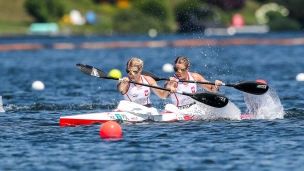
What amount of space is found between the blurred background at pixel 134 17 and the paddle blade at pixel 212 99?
226ft

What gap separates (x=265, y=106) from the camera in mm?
20516

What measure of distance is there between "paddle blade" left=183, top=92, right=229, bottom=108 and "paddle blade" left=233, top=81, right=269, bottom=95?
4.28 feet

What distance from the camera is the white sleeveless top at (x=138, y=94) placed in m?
19.6

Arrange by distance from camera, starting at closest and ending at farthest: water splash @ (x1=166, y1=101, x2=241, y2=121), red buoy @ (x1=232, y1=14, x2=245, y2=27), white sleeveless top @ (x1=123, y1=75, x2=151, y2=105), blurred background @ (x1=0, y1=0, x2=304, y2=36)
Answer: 1. white sleeveless top @ (x1=123, y1=75, x2=151, y2=105)
2. water splash @ (x1=166, y1=101, x2=241, y2=121)
3. blurred background @ (x1=0, y1=0, x2=304, y2=36)
4. red buoy @ (x1=232, y1=14, x2=245, y2=27)

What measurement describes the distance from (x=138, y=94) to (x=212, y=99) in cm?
182

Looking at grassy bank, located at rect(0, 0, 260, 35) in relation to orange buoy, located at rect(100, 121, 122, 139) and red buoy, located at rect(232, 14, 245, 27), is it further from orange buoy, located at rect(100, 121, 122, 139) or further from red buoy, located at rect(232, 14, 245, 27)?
orange buoy, located at rect(100, 121, 122, 139)

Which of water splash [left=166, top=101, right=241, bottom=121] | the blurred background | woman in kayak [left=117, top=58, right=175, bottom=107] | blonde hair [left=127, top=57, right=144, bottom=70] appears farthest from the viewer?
the blurred background

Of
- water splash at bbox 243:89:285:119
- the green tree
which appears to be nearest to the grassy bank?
the green tree

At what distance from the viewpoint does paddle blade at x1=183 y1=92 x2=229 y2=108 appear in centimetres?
1922

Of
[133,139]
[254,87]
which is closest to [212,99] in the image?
[254,87]

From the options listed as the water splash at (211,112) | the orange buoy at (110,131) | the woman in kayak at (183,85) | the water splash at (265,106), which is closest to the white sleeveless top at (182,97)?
the woman in kayak at (183,85)

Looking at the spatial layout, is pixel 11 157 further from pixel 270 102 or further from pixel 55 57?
A: pixel 55 57

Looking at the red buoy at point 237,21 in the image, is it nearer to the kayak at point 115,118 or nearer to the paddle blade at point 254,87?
the paddle blade at point 254,87

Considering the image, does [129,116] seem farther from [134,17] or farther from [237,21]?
[237,21]
